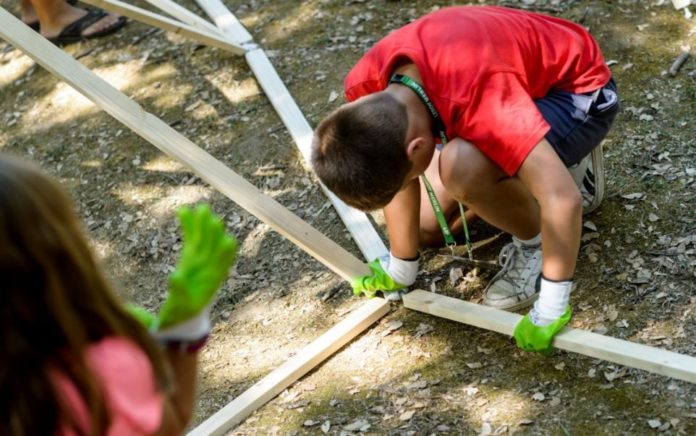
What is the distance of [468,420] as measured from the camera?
2270 mm

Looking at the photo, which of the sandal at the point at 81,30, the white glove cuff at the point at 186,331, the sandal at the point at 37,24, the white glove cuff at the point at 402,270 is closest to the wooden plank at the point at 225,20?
the sandal at the point at 81,30

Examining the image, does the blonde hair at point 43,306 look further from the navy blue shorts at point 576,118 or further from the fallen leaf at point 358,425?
the navy blue shorts at point 576,118

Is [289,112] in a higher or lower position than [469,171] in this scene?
lower

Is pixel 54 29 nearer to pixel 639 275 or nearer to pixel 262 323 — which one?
pixel 262 323

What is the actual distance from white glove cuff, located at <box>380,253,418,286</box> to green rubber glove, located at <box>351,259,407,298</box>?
17 millimetres

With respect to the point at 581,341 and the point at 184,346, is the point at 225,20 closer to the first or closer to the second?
the point at 581,341

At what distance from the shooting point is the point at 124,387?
4.25 ft

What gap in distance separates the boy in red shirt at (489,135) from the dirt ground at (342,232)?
0.18m

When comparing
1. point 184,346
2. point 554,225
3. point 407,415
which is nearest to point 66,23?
point 407,415

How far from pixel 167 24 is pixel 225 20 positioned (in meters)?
0.56

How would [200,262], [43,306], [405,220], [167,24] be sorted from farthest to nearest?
[167,24], [405,220], [200,262], [43,306]

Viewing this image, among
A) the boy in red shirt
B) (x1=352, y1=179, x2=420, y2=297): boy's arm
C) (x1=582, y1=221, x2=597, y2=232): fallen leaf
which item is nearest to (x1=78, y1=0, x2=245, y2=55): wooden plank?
the boy in red shirt

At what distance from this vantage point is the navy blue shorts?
2.43m

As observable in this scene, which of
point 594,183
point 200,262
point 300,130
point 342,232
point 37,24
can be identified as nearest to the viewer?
point 200,262
